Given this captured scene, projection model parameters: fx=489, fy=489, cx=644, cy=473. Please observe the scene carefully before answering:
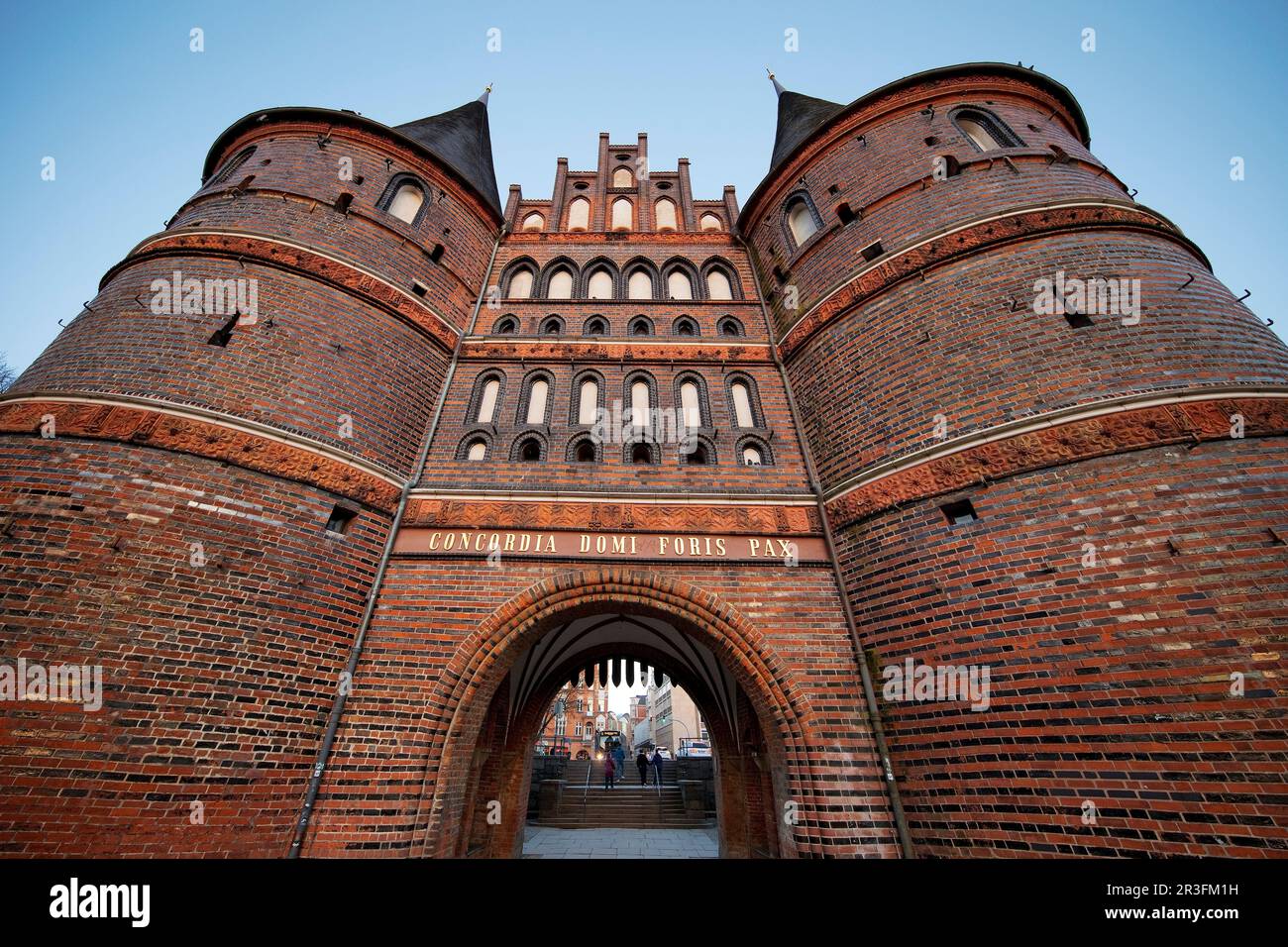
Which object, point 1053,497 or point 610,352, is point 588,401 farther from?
point 1053,497

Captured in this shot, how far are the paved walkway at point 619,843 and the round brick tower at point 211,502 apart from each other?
286 inches

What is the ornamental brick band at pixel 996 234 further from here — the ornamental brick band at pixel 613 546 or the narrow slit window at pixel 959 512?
the ornamental brick band at pixel 613 546

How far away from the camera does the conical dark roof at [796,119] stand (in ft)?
29.4

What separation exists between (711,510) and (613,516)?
3.92 feet

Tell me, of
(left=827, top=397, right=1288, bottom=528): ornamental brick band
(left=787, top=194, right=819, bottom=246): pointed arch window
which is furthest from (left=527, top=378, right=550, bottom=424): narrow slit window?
(left=787, top=194, right=819, bottom=246): pointed arch window

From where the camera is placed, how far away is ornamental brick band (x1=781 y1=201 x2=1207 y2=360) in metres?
5.77

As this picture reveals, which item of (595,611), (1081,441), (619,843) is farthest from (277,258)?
(619,843)

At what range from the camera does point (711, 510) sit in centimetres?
595

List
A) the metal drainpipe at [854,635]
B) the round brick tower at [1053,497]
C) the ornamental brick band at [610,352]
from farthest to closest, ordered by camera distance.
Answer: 1. the ornamental brick band at [610,352]
2. the metal drainpipe at [854,635]
3. the round brick tower at [1053,497]

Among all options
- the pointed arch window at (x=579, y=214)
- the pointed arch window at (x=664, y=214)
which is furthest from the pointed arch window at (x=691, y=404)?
the pointed arch window at (x=579, y=214)

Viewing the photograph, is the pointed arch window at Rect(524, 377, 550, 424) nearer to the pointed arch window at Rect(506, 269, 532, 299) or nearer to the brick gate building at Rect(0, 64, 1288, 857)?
the brick gate building at Rect(0, 64, 1288, 857)

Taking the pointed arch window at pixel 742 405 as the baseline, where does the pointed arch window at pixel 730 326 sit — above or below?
above

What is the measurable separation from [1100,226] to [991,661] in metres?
5.30

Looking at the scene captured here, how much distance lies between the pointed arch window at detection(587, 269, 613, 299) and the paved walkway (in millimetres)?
10431
